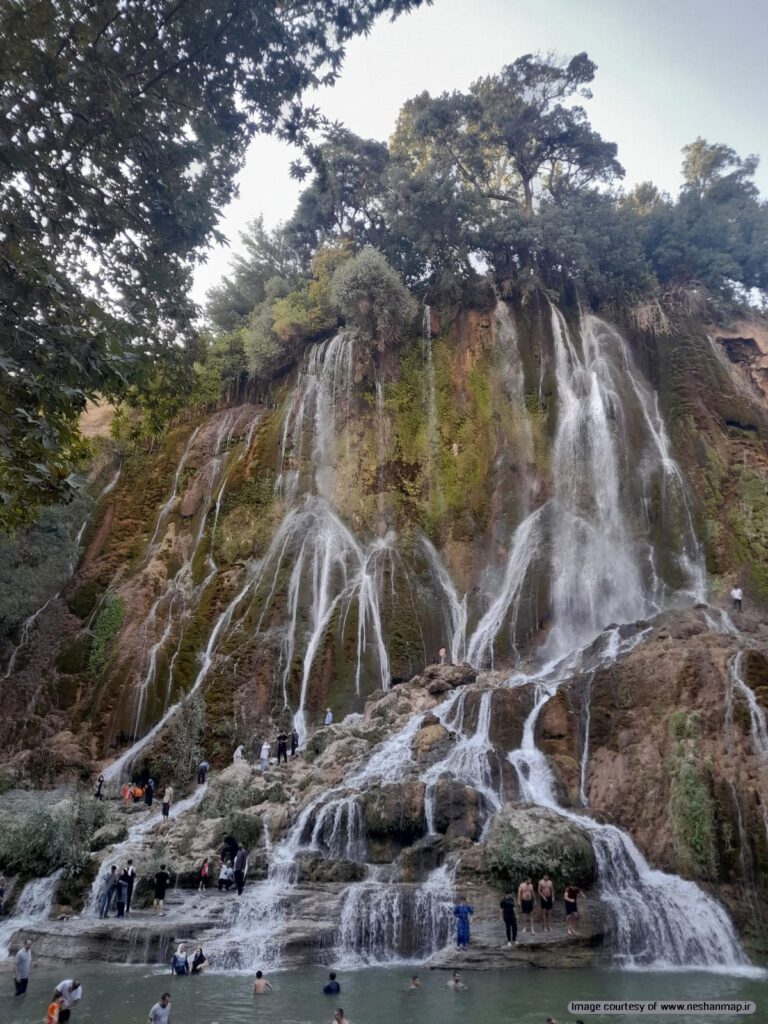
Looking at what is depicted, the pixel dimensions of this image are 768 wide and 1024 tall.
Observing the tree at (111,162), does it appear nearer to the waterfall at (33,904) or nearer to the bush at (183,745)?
the waterfall at (33,904)

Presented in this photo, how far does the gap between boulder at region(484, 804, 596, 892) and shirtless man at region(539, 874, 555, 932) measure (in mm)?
426

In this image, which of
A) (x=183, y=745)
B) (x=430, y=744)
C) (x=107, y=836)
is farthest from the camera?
(x=183, y=745)

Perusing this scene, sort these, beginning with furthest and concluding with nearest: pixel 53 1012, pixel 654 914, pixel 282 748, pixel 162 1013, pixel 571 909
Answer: pixel 282 748 < pixel 654 914 < pixel 571 909 < pixel 53 1012 < pixel 162 1013

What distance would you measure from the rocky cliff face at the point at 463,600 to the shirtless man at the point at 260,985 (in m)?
3.59

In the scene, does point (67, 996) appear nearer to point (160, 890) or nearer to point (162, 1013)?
point (162, 1013)

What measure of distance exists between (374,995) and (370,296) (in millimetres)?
27691

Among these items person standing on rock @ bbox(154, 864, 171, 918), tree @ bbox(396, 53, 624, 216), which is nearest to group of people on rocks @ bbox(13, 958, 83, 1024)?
person standing on rock @ bbox(154, 864, 171, 918)

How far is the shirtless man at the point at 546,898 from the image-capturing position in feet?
38.1

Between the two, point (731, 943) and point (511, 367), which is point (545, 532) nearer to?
point (511, 367)

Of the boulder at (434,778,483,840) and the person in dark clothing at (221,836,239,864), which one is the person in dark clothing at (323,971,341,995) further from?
the person in dark clothing at (221,836,239,864)

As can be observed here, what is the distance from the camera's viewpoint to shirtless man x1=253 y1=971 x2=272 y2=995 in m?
9.63

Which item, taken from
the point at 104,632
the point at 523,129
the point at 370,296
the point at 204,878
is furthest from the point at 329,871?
the point at 523,129

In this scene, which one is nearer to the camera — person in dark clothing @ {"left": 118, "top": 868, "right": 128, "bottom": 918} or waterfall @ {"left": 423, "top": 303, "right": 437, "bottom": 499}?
person in dark clothing @ {"left": 118, "top": 868, "right": 128, "bottom": 918}

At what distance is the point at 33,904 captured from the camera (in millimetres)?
13734
